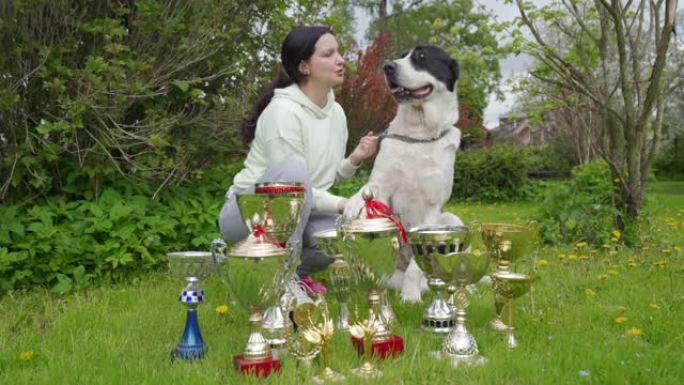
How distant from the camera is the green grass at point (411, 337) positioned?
1753 millimetres

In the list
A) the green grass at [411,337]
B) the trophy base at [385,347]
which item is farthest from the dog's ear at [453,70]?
the trophy base at [385,347]

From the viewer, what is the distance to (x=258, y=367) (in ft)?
5.64

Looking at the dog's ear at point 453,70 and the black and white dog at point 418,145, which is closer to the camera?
the black and white dog at point 418,145

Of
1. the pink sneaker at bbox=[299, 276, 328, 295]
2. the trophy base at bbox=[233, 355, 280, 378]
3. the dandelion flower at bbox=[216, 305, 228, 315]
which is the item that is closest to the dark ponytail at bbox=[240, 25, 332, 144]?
the pink sneaker at bbox=[299, 276, 328, 295]

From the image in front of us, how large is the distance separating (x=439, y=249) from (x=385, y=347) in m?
0.37

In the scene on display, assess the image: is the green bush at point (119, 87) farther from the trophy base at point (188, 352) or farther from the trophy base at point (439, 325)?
the trophy base at point (439, 325)

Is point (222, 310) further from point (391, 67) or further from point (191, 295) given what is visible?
point (391, 67)

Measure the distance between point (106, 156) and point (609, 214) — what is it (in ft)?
12.1

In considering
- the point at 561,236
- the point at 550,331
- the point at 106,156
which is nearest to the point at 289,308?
the point at 550,331

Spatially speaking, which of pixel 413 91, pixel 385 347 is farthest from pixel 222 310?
pixel 413 91

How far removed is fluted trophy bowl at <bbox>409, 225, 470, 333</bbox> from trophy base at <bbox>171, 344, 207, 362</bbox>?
82 cm

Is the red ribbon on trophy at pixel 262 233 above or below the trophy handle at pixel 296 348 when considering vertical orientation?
above

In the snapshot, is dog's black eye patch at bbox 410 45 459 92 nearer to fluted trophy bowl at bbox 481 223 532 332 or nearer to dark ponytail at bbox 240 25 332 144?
dark ponytail at bbox 240 25 332 144

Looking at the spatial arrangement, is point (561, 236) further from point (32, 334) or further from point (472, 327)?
point (32, 334)
